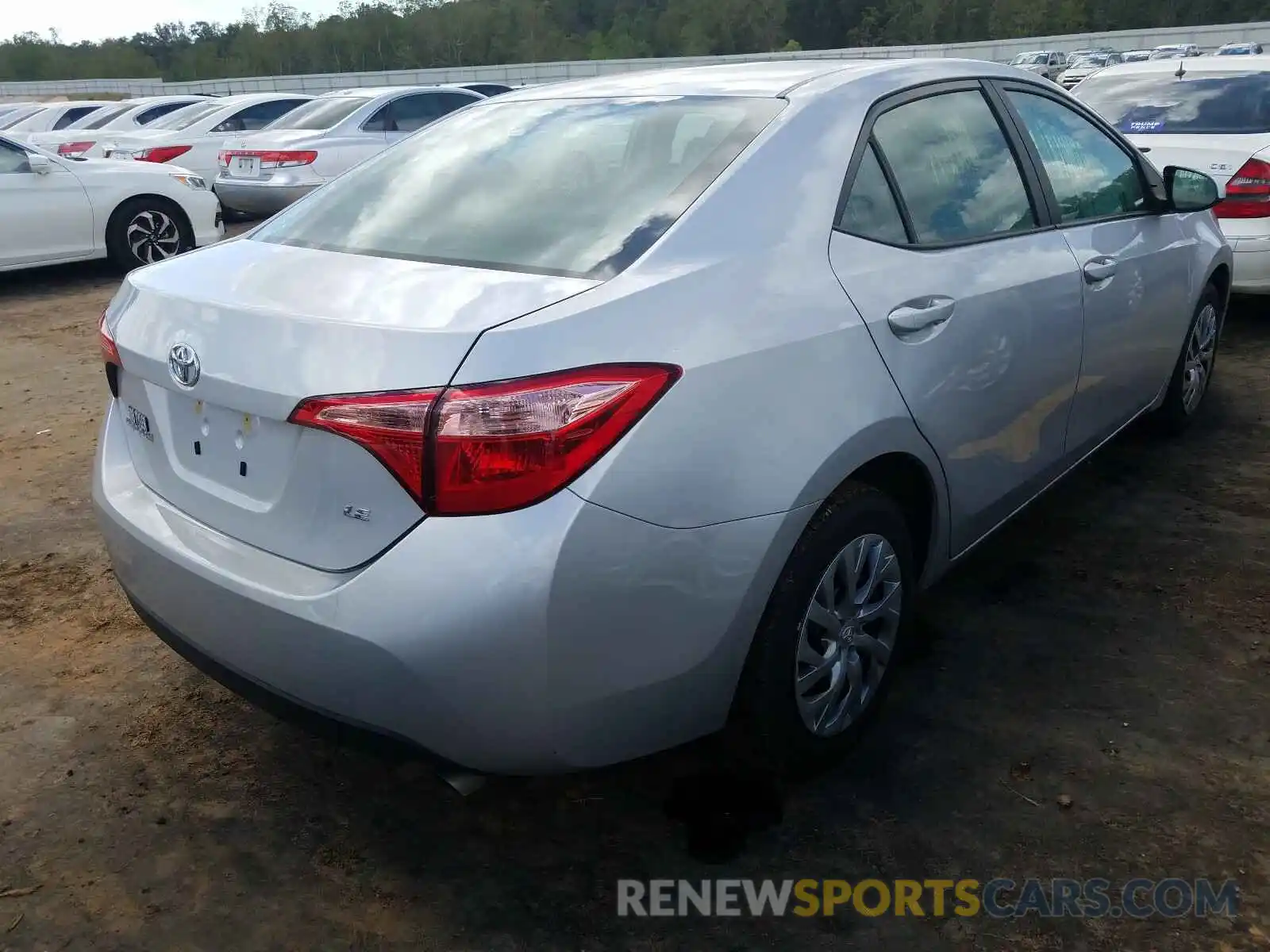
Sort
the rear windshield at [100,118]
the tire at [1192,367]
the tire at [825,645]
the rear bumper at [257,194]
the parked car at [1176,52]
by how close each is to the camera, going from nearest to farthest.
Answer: the tire at [825,645] < the tire at [1192,367] < the rear bumper at [257,194] < the rear windshield at [100,118] < the parked car at [1176,52]

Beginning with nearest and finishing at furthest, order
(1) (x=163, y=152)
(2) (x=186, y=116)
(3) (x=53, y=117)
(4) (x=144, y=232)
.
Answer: (4) (x=144, y=232) → (1) (x=163, y=152) → (2) (x=186, y=116) → (3) (x=53, y=117)

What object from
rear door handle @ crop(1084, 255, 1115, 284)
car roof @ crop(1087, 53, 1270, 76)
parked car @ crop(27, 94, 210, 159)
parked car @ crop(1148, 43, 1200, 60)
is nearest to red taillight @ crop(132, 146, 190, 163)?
parked car @ crop(27, 94, 210, 159)

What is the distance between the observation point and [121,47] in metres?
78.4

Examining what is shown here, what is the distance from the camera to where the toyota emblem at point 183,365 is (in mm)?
2162

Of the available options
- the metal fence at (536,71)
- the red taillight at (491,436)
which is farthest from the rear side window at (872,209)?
the metal fence at (536,71)

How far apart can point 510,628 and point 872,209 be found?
1384 mm

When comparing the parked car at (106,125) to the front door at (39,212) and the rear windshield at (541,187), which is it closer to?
the front door at (39,212)

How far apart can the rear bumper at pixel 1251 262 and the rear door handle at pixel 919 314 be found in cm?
418

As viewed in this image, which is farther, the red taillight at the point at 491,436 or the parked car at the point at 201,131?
the parked car at the point at 201,131

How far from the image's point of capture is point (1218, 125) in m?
6.52

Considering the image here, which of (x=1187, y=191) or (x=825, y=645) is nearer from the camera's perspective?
(x=825, y=645)

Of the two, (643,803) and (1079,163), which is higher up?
(1079,163)

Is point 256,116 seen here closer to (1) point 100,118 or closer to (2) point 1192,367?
(1) point 100,118

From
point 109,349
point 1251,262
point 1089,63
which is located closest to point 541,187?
point 109,349
